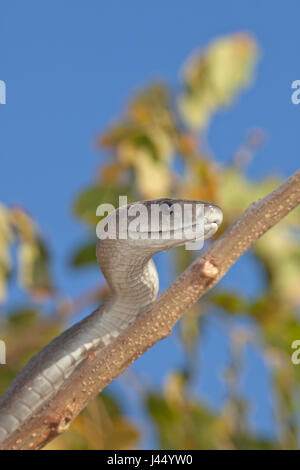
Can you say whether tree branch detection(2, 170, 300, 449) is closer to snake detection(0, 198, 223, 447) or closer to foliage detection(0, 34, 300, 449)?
snake detection(0, 198, 223, 447)

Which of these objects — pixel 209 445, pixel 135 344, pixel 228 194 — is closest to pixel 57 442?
pixel 209 445

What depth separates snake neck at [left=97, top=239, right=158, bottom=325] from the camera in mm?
2461

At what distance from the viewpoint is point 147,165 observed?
4430 millimetres

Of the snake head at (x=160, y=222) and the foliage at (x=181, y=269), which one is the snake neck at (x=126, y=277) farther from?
the foliage at (x=181, y=269)

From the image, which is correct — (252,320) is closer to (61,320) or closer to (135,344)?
(61,320)

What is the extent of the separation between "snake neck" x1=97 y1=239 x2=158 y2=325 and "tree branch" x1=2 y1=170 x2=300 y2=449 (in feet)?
1.38

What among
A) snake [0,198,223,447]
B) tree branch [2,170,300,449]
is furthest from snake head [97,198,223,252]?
tree branch [2,170,300,449]

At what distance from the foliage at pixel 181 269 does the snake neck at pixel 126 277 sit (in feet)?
3.69

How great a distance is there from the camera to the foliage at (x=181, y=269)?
387 cm

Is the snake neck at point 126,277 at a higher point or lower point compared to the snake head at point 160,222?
lower

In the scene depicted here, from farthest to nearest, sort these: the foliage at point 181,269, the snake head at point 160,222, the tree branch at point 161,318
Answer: the foliage at point 181,269, the snake head at point 160,222, the tree branch at point 161,318

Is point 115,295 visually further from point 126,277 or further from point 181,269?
point 181,269

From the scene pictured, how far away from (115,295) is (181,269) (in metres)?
2.08

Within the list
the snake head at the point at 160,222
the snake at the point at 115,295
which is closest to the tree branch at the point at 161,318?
the snake at the point at 115,295
